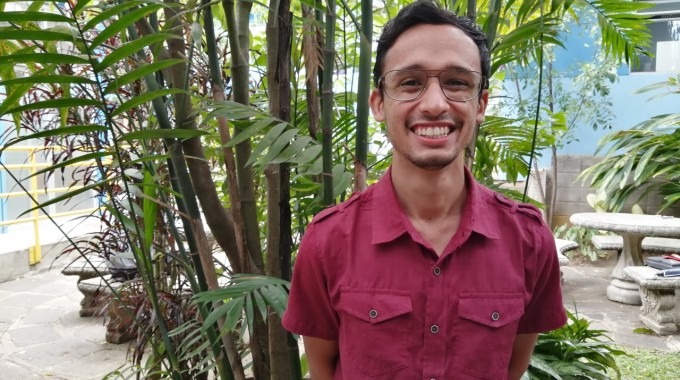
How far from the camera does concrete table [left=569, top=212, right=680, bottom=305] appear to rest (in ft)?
12.2

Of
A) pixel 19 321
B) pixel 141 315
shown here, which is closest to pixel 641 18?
pixel 141 315

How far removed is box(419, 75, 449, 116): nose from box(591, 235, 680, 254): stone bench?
3974mm

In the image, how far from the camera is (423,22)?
0.73 metres

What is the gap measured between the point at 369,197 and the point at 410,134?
127 millimetres

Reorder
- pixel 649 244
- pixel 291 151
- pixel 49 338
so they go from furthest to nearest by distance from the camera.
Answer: pixel 649 244 → pixel 49 338 → pixel 291 151

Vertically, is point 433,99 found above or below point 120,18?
below

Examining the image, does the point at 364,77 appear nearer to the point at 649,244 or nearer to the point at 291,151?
the point at 291,151

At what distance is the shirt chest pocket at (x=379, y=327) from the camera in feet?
2.36

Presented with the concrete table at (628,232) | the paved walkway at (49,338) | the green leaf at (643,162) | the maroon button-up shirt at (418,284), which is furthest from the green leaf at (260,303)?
the green leaf at (643,162)

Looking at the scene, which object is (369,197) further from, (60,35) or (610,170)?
(610,170)

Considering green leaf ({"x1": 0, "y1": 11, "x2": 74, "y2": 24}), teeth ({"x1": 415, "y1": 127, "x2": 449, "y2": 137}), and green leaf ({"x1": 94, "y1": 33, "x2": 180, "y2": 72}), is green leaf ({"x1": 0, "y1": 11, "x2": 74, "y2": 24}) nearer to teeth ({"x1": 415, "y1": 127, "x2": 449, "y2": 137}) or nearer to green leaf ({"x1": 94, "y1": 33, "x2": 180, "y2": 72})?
green leaf ({"x1": 94, "y1": 33, "x2": 180, "y2": 72})

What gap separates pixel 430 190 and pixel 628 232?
3513 mm

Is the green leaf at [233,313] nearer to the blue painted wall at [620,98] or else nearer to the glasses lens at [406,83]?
the glasses lens at [406,83]

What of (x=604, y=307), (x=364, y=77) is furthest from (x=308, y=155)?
(x=604, y=307)
